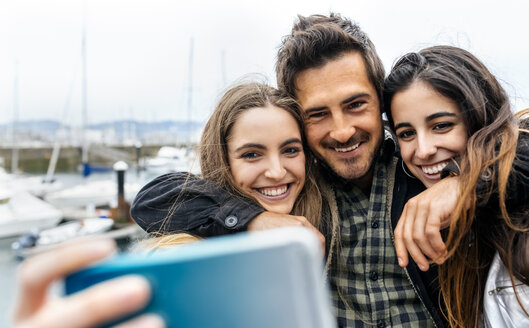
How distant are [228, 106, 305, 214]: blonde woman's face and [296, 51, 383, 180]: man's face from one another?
18cm

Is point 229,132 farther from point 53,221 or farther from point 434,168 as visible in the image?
point 53,221

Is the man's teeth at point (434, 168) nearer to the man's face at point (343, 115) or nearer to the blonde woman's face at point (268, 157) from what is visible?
the man's face at point (343, 115)

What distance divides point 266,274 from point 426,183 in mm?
1566

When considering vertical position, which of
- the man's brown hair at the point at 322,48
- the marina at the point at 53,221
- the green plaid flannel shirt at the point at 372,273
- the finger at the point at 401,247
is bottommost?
the marina at the point at 53,221

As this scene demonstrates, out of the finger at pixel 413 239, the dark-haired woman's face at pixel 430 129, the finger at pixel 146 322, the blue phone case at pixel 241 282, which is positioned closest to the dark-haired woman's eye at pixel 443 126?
the dark-haired woman's face at pixel 430 129

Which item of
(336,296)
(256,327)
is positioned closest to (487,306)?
(336,296)

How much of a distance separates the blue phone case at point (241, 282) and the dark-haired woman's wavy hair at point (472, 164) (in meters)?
1.11

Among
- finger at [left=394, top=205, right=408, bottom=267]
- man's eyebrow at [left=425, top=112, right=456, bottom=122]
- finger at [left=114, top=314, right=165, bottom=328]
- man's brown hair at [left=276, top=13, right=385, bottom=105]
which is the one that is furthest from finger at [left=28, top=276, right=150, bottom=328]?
man's brown hair at [left=276, top=13, right=385, bottom=105]

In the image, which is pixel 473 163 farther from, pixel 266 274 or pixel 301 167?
pixel 266 274

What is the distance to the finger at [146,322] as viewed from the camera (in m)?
0.54

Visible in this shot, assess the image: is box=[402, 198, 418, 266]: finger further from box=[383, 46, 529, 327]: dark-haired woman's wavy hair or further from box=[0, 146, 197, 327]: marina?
box=[0, 146, 197, 327]: marina

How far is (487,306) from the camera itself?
1.53 m

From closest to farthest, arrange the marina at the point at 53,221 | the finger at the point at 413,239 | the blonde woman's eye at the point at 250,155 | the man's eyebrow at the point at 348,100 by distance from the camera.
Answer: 1. the finger at the point at 413,239
2. the blonde woman's eye at the point at 250,155
3. the man's eyebrow at the point at 348,100
4. the marina at the point at 53,221

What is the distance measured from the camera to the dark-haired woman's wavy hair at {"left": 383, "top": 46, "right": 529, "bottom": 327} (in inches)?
59.4
